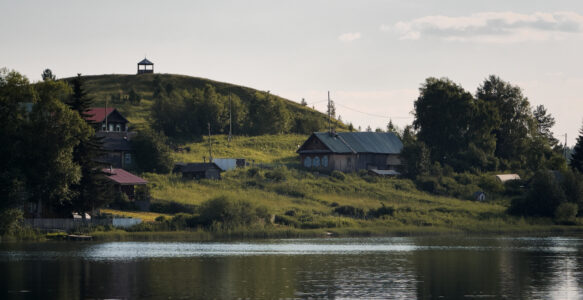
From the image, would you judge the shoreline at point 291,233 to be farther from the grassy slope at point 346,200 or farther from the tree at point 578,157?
the tree at point 578,157

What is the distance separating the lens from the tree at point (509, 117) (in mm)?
146500

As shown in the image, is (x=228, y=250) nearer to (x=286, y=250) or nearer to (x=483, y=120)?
(x=286, y=250)

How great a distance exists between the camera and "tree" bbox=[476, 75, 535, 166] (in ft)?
481

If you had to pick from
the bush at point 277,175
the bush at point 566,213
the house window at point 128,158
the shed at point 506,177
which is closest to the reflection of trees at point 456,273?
the bush at point 566,213

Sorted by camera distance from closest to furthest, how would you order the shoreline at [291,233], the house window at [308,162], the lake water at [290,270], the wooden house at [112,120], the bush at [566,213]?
the lake water at [290,270] < the shoreline at [291,233] < the bush at [566,213] < the house window at [308,162] < the wooden house at [112,120]

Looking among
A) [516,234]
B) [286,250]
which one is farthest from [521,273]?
[516,234]

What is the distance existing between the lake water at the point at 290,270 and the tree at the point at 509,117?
70453 mm

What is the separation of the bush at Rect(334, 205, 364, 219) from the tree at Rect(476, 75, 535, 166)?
5439 cm

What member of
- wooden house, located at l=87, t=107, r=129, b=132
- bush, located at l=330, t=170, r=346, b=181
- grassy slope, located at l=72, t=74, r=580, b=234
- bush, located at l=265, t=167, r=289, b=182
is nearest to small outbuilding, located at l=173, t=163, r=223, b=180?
grassy slope, located at l=72, t=74, r=580, b=234

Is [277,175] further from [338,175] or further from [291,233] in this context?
[291,233]

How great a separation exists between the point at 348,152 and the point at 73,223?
6278 centimetres

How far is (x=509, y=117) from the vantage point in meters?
149

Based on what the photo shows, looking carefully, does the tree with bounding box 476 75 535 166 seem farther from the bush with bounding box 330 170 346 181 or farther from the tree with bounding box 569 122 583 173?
the bush with bounding box 330 170 346 181

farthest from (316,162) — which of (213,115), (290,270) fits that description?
(290,270)
